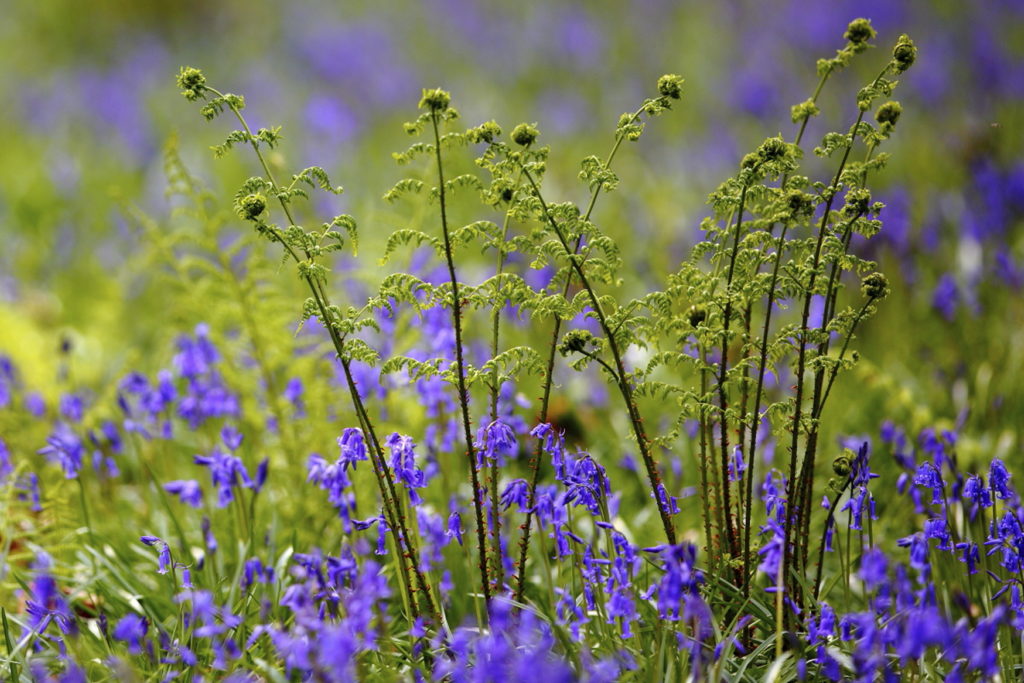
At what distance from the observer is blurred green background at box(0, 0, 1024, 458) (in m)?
5.39

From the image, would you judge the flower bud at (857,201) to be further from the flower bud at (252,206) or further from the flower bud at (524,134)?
the flower bud at (252,206)

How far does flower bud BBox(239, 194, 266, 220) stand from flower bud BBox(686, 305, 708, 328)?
1167 mm

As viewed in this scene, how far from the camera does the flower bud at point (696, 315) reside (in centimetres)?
272

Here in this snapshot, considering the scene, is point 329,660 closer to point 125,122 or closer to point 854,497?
point 854,497

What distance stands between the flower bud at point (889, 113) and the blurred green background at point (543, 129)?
23.1 inches

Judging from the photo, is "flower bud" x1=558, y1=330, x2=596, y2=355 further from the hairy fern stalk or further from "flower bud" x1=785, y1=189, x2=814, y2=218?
"flower bud" x1=785, y1=189, x2=814, y2=218

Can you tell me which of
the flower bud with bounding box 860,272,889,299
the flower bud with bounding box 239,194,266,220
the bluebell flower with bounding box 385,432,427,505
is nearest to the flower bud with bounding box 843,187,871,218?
the flower bud with bounding box 860,272,889,299

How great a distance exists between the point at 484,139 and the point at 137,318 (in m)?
4.91

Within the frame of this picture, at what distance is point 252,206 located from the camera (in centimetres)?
233

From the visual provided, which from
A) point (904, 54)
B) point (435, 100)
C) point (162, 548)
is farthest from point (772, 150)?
point (162, 548)

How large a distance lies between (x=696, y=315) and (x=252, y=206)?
1221mm

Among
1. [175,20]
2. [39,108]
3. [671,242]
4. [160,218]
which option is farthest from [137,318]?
[175,20]

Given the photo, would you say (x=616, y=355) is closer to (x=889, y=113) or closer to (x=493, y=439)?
(x=493, y=439)

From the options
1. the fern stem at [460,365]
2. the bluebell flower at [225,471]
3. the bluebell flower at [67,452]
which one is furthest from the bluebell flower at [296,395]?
the fern stem at [460,365]
